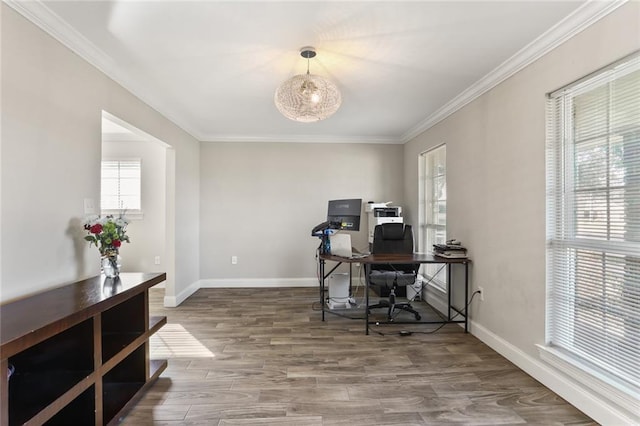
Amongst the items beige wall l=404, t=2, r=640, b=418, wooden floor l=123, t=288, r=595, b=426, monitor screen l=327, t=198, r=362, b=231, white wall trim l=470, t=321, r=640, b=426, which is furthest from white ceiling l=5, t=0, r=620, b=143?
wooden floor l=123, t=288, r=595, b=426

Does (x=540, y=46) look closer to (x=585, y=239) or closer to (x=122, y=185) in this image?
(x=585, y=239)

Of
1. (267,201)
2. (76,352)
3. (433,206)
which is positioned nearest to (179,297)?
(267,201)

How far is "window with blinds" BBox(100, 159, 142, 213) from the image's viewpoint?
489 cm

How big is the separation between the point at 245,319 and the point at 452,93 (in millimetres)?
3312

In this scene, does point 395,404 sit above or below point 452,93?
below

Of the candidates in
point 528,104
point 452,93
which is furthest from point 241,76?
point 528,104

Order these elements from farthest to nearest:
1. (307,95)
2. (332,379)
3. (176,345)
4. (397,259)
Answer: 1. (397,259)
2. (176,345)
3. (307,95)
4. (332,379)

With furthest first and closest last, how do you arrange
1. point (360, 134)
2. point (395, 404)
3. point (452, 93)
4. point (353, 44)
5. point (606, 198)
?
1. point (360, 134)
2. point (452, 93)
3. point (353, 44)
4. point (395, 404)
5. point (606, 198)

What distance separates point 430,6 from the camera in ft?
5.78

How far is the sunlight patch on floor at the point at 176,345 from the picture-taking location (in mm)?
2643

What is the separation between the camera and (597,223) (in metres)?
1.88

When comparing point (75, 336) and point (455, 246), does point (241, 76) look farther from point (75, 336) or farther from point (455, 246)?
point (455, 246)

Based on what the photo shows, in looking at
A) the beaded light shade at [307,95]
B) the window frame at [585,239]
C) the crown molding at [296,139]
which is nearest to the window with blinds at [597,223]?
the window frame at [585,239]

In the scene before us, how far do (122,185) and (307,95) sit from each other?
4038 mm
